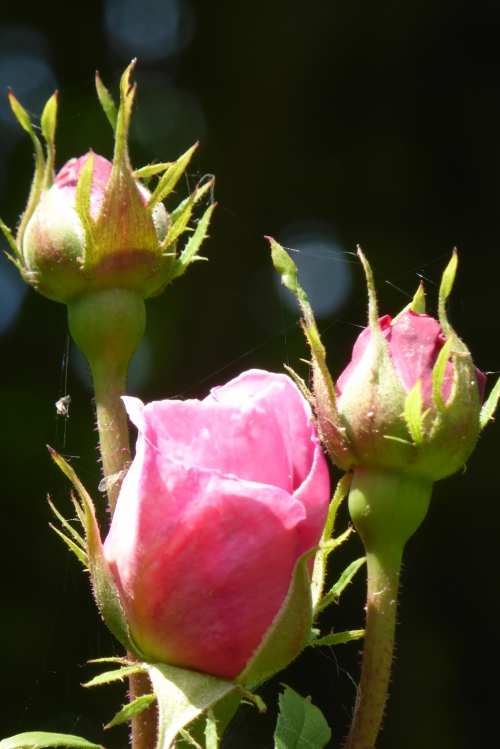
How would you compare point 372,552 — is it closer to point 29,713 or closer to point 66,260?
point 66,260

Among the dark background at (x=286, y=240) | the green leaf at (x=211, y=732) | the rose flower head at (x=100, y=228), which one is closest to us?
the green leaf at (x=211, y=732)

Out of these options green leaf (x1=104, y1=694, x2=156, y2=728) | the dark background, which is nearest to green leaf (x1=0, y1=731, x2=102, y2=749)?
green leaf (x1=104, y1=694, x2=156, y2=728)

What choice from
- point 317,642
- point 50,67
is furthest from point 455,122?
point 317,642

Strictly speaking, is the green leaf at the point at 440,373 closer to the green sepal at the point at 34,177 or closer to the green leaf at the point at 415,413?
the green leaf at the point at 415,413

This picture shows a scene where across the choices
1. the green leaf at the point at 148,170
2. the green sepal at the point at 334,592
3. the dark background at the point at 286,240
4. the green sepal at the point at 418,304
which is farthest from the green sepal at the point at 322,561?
the dark background at the point at 286,240

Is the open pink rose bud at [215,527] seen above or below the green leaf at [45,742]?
above

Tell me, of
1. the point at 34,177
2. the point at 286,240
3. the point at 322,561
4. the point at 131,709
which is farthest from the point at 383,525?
the point at 286,240

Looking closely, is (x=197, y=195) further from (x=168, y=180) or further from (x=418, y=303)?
(x=418, y=303)
